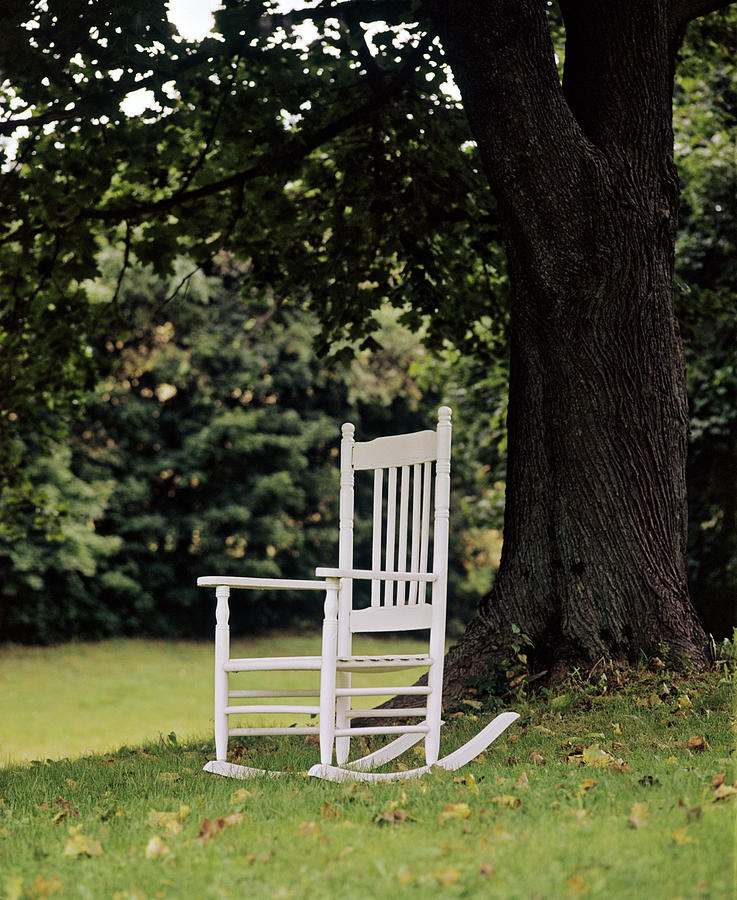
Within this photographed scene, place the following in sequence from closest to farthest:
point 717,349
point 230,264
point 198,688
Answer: point 717,349 → point 198,688 → point 230,264

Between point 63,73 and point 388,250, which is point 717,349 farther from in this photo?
point 63,73

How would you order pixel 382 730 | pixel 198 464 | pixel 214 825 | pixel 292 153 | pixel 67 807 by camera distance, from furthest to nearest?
1. pixel 198 464
2. pixel 292 153
3. pixel 382 730
4. pixel 67 807
5. pixel 214 825

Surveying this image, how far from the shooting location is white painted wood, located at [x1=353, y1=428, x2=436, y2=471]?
466 cm

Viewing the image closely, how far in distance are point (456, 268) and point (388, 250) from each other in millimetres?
604

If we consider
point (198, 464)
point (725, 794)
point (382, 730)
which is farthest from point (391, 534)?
point (198, 464)

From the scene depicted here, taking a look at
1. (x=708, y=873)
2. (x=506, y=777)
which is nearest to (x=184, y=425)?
(x=506, y=777)

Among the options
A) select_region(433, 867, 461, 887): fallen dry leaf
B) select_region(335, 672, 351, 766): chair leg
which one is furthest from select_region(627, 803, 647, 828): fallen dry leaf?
select_region(335, 672, 351, 766): chair leg

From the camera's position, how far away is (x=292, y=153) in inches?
268

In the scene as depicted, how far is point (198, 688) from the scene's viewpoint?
1698 centimetres

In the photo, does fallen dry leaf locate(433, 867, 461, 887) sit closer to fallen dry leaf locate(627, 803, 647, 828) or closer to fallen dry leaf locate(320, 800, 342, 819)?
fallen dry leaf locate(627, 803, 647, 828)

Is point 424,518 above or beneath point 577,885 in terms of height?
above

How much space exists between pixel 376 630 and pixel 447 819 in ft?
4.95

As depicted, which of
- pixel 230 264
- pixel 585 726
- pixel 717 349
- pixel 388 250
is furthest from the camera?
pixel 230 264

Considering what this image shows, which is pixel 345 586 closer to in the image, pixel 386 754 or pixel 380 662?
pixel 380 662
